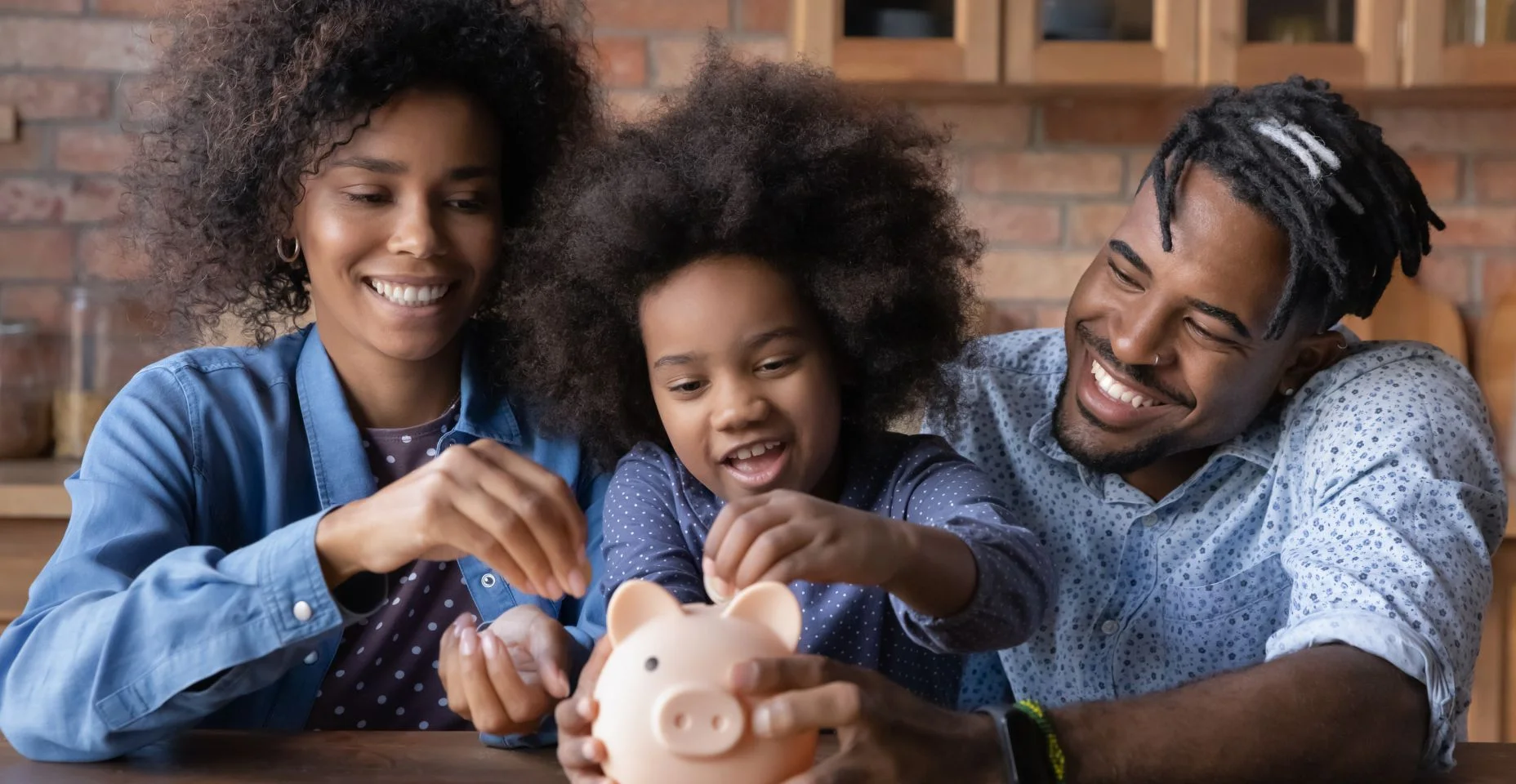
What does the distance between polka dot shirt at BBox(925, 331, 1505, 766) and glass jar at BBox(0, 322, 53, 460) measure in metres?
1.72

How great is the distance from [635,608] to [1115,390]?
63 cm

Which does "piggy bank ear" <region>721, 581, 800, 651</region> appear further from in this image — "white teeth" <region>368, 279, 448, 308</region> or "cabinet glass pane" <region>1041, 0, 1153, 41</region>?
"cabinet glass pane" <region>1041, 0, 1153, 41</region>

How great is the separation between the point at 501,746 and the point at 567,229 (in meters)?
0.45

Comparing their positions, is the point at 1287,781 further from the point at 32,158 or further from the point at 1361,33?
the point at 32,158

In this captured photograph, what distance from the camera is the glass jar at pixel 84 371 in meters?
2.55

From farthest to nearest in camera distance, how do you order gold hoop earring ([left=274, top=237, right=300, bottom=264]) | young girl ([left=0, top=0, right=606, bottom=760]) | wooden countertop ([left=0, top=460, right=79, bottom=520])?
wooden countertop ([left=0, top=460, right=79, bottom=520]) → gold hoop earring ([left=274, top=237, right=300, bottom=264]) → young girl ([left=0, top=0, right=606, bottom=760])

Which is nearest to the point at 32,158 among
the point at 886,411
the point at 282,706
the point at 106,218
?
the point at 106,218

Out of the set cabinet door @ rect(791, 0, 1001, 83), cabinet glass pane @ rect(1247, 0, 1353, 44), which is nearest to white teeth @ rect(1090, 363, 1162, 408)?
cabinet door @ rect(791, 0, 1001, 83)

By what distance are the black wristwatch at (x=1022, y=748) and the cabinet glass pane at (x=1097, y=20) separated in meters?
1.84

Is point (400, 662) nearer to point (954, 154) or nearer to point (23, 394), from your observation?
point (23, 394)

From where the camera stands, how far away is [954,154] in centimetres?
272

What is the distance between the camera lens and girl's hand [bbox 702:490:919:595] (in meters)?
0.93

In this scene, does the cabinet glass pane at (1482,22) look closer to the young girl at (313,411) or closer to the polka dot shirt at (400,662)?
the young girl at (313,411)

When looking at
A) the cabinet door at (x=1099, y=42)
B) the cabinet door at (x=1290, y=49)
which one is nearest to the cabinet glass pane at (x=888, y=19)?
the cabinet door at (x=1099, y=42)
